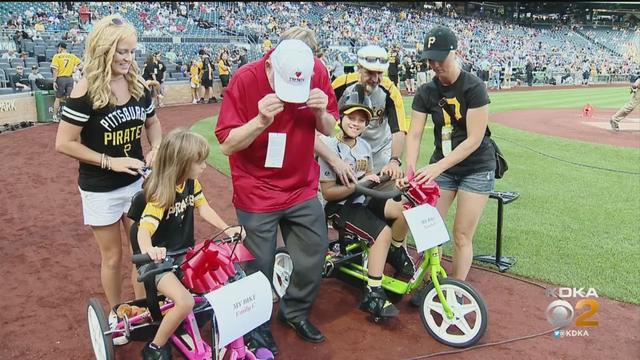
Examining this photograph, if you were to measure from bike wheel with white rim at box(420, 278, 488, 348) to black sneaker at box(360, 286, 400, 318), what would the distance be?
0.25 metres

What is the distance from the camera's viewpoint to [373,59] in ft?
15.5

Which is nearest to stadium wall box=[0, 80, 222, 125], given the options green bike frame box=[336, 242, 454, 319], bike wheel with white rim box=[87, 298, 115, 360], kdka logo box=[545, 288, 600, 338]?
bike wheel with white rim box=[87, 298, 115, 360]

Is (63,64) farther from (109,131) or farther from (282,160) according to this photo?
(282,160)

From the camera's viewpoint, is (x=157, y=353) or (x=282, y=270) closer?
(x=157, y=353)

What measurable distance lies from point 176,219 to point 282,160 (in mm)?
771

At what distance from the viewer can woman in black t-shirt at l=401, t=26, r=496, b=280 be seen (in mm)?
3977

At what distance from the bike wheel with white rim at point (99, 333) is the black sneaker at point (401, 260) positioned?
258cm

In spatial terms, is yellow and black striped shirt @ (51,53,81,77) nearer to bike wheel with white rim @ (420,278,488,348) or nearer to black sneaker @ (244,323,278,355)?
black sneaker @ (244,323,278,355)

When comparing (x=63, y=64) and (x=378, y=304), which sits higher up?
(x=63, y=64)

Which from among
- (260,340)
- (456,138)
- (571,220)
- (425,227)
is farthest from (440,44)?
(571,220)

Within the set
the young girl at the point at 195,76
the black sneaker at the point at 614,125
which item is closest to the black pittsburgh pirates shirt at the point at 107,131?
the black sneaker at the point at 614,125

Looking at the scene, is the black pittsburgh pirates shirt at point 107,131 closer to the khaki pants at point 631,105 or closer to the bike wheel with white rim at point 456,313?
the bike wheel with white rim at point 456,313

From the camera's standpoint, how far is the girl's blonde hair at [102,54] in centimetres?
328

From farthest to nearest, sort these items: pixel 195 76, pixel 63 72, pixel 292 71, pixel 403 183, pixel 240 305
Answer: pixel 195 76, pixel 63 72, pixel 403 183, pixel 292 71, pixel 240 305
